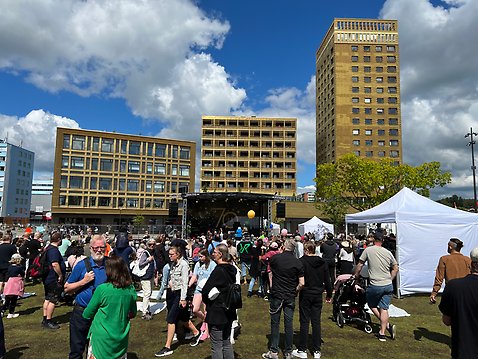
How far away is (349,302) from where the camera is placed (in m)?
7.09

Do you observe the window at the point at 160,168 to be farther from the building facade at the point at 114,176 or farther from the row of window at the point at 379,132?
the row of window at the point at 379,132

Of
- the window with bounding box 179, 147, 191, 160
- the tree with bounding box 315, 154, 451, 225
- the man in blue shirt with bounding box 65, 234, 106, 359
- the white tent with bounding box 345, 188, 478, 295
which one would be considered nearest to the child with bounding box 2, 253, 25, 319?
the man in blue shirt with bounding box 65, 234, 106, 359

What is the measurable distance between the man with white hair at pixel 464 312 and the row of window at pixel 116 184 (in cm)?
4795

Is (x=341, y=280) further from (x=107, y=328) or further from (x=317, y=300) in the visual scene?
(x=107, y=328)

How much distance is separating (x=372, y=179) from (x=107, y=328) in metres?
36.8

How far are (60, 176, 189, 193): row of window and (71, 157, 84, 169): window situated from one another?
68.1 inches

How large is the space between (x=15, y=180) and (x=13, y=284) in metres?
94.3

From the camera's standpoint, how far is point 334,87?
6844cm

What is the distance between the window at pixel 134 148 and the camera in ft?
183

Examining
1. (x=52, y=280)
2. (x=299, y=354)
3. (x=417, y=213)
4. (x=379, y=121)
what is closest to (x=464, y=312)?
(x=299, y=354)

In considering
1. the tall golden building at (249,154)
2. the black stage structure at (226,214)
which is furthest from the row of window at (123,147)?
the black stage structure at (226,214)

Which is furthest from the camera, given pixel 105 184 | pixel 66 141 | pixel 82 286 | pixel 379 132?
pixel 379 132

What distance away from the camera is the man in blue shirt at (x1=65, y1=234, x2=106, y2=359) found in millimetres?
3637

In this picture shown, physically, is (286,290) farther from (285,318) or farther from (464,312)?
(464,312)
